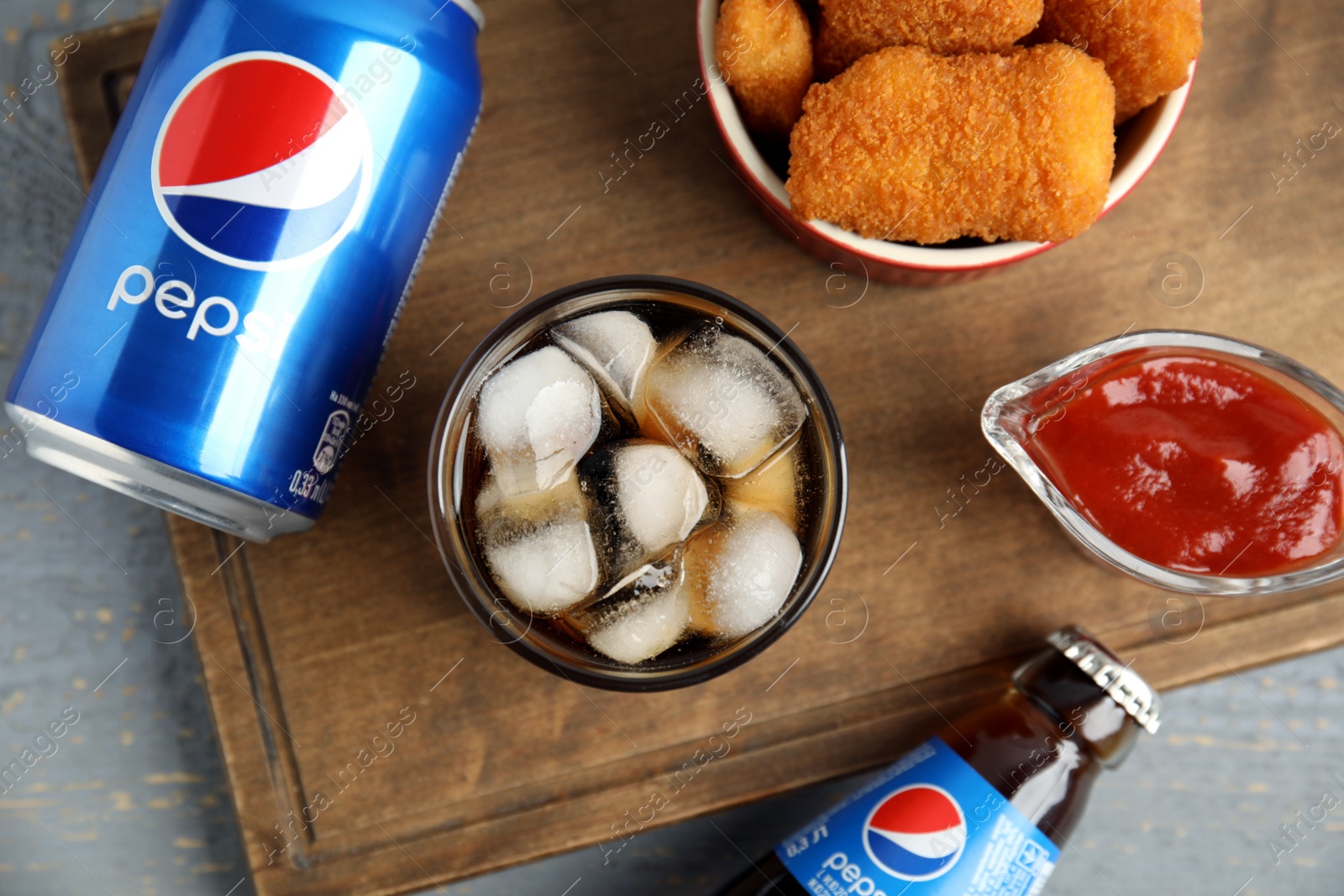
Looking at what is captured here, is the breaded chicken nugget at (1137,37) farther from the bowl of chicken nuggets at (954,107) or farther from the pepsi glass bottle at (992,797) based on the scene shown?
the pepsi glass bottle at (992,797)

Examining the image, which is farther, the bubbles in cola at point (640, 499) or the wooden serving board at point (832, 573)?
the wooden serving board at point (832, 573)

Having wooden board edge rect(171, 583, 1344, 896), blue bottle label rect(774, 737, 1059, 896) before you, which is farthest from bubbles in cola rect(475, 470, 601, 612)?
blue bottle label rect(774, 737, 1059, 896)

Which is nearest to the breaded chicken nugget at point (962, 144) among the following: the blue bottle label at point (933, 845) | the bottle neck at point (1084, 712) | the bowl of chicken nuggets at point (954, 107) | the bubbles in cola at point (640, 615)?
the bowl of chicken nuggets at point (954, 107)

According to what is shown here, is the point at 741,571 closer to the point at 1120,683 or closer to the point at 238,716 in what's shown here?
the point at 1120,683

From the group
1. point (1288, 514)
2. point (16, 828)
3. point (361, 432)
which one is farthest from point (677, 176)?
point (16, 828)

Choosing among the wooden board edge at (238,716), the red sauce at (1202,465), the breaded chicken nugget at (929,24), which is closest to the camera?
the breaded chicken nugget at (929,24)

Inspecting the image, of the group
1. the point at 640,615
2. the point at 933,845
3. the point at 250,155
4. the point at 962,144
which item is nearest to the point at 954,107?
the point at 962,144
